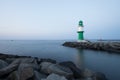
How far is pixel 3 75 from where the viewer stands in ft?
15.9

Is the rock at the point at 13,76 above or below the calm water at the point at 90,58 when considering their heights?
above

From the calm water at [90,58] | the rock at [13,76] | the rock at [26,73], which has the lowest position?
the calm water at [90,58]

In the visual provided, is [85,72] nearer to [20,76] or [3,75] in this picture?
[20,76]

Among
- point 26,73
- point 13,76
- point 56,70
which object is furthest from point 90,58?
point 26,73

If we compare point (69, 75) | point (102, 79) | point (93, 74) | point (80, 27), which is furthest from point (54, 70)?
point (80, 27)

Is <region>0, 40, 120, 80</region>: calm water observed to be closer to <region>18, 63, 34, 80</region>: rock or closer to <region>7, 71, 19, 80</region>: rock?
<region>18, 63, 34, 80</region>: rock

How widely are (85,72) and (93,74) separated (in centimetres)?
40

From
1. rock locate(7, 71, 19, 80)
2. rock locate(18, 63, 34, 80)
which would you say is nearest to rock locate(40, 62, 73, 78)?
rock locate(18, 63, 34, 80)

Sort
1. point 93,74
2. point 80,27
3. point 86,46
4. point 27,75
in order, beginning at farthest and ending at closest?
1. point 80,27
2. point 86,46
3. point 93,74
4. point 27,75

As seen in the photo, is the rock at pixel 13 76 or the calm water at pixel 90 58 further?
the calm water at pixel 90 58

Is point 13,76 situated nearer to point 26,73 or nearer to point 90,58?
point 26,73

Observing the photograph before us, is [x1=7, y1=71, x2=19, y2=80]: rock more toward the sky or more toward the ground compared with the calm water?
more toward the sky

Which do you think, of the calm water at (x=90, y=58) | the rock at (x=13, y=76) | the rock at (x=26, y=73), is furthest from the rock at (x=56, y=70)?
the calm water at (x=90, y=58)

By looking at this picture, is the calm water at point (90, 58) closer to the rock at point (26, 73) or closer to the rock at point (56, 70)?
the rock at point (56, 70)
